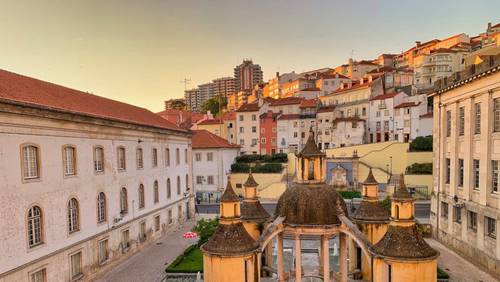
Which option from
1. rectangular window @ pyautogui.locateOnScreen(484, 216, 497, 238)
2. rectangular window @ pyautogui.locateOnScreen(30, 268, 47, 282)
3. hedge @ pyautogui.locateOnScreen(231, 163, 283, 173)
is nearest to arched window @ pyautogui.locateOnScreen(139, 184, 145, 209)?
rectangular window @ pyautogui.locateOnScreen(30, 268, 47, 282)

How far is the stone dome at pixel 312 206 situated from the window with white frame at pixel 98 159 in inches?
609

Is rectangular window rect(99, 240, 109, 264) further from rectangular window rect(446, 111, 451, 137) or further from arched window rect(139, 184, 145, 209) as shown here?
rectangular window rect(446, 111, 451, 137)

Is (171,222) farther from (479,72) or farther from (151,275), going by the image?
(479,72)

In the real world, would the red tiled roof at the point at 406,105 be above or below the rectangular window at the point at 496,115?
above

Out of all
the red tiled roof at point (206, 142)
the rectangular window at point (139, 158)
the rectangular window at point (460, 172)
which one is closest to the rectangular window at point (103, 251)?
the rectangular window at point (139, 158)

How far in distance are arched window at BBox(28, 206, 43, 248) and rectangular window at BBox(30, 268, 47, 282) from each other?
1529 mm

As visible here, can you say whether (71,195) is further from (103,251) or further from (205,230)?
(205,230)

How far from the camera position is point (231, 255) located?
13398 millimetres

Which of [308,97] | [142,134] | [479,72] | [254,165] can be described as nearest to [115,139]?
[142,134]

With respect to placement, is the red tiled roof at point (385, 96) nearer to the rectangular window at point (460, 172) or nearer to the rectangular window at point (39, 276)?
the rectangular window at point (460, 172)

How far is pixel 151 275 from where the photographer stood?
82.7 ft

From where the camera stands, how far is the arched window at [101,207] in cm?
2555

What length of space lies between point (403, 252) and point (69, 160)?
19769mm

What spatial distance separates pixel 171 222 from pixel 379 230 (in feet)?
88.7
